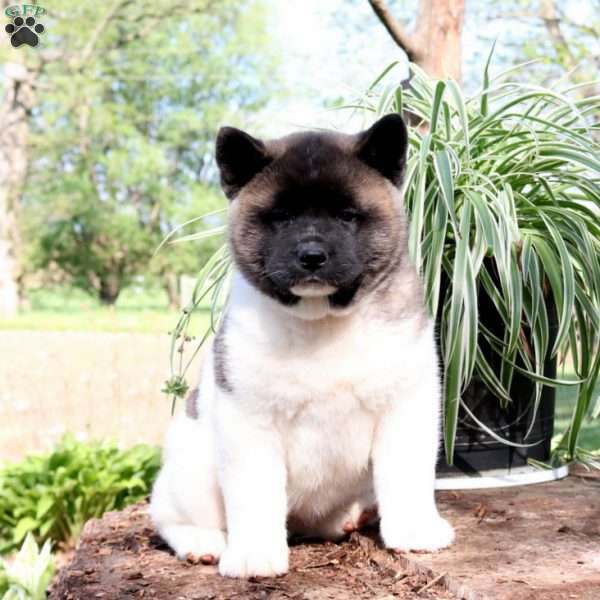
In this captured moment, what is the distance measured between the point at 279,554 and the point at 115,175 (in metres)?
19.6

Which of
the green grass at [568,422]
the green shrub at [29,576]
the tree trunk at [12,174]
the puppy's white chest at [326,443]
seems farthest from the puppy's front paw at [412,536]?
the tree trunk at [12,174]

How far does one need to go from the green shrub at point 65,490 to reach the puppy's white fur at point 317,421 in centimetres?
203

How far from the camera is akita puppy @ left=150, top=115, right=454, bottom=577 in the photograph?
6.40 ft

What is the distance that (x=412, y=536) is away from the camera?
2.08 metres

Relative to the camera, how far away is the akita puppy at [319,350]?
6.40 feet

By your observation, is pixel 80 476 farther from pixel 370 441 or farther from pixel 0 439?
pixel 370 441

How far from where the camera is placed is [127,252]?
21.0 metres

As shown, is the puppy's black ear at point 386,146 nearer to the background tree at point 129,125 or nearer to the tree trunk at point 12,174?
the tree trunk at point 12,174

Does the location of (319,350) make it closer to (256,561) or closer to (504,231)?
(256,561)

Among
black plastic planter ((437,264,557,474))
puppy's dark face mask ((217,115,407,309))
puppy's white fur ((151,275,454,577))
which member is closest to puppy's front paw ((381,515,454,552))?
puppy's white fur ((151,275,454,577))

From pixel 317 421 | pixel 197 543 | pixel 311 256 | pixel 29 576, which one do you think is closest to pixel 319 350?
pixel 317 421

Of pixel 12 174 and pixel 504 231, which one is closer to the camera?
pixel 504 231

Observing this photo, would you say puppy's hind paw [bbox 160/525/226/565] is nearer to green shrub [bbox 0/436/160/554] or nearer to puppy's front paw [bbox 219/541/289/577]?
puppy's front paw [bbox 219/541/289/577]

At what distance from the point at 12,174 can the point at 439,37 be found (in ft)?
53.8
